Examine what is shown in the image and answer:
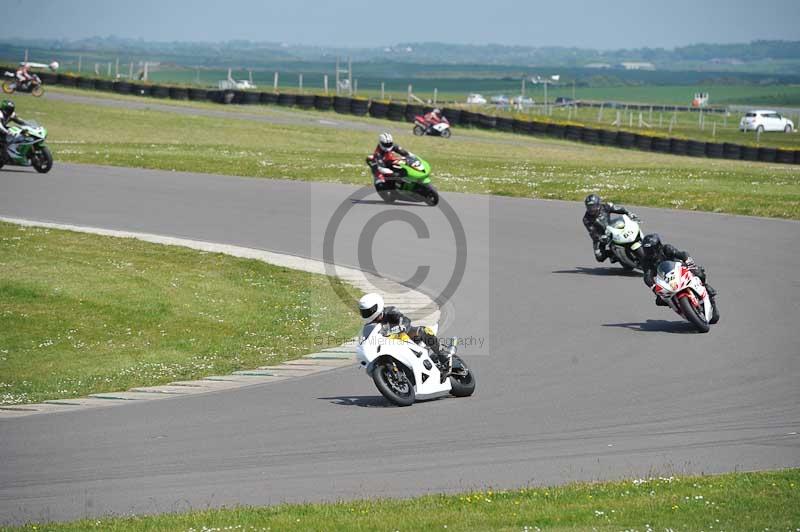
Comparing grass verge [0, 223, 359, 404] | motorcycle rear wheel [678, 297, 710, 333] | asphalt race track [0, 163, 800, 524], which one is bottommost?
grass verge [0, 223, 359, 404]

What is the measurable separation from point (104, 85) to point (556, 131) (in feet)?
95.5

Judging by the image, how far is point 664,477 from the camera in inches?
383

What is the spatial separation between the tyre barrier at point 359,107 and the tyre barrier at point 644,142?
1671cm

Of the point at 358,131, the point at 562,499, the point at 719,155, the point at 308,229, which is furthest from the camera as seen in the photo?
the point at 358,131

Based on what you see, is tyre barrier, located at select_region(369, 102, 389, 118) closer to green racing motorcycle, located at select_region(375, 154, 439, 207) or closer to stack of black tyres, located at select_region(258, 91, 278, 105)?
stack of black tyres, located at select_region(258, 91, 278, 105)

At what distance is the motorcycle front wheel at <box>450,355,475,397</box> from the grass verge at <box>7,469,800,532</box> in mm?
3571

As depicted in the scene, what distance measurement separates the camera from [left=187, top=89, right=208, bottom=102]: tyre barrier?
71.6 m


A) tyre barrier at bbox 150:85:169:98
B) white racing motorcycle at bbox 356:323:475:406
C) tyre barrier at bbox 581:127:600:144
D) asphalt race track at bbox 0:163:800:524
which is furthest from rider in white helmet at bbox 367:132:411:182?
tyre barrier at bbox 150:85:169:98

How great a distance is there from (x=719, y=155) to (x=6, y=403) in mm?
40497

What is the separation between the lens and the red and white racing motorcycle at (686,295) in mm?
15977

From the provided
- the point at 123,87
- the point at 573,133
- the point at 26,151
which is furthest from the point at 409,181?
the point at 123,87

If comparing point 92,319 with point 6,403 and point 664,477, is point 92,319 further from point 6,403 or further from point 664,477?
point 664,477

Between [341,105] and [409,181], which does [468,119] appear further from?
[409,181]

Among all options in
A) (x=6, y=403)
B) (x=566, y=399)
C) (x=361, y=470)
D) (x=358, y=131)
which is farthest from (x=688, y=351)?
(x=358, y=131)
